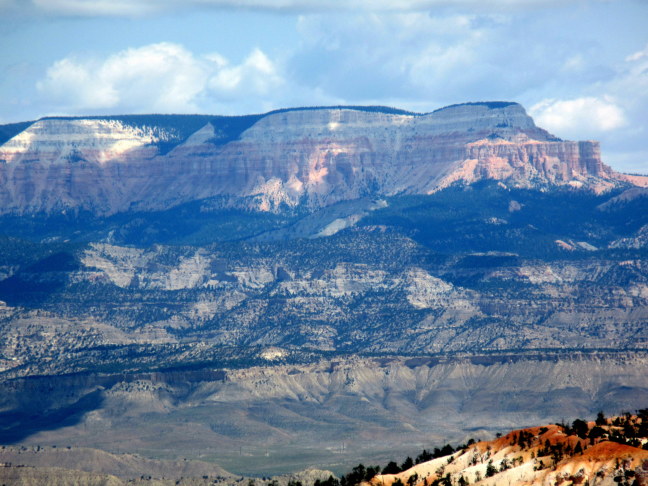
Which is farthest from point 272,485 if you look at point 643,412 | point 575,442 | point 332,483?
point 575,442

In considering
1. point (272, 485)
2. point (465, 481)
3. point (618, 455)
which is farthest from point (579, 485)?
point (272, 485)

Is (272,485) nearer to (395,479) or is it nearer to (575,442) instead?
(395,479)

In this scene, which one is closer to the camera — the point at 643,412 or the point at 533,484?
the point at 533,484

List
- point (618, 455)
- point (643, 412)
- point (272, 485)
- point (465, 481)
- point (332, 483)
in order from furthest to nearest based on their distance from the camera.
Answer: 1. point (272, 485)
2. point (332, 483)
3. point (643, 412)
4. point (465, 481)
5. point (618, 455)

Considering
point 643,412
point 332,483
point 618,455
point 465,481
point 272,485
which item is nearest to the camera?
point 618,455

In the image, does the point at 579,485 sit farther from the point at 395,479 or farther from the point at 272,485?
the point at 272,485

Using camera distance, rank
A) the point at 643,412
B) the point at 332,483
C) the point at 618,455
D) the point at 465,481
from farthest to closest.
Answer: the point at 332,483, the point at 643,412, the point at 465,481, the point at 618,455

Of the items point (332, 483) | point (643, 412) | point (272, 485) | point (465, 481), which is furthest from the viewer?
point (272, 485)

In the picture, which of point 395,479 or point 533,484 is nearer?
point 533,484
